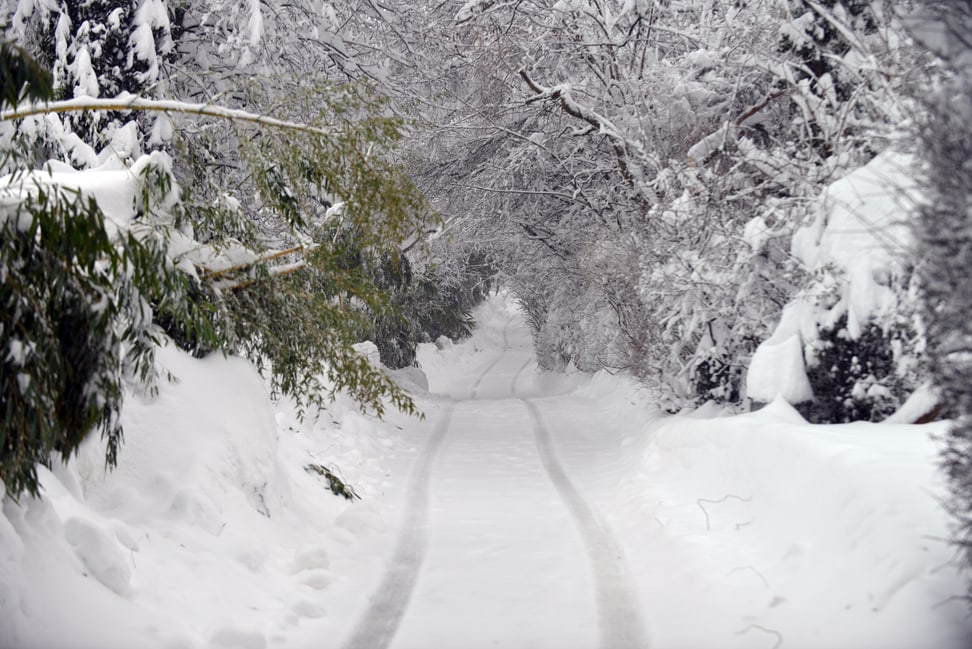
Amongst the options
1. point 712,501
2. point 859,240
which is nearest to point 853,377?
point 859,240

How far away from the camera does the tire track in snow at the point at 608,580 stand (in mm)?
5422

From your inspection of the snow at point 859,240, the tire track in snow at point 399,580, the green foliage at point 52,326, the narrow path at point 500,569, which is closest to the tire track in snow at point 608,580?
the narrow path at point 500,569

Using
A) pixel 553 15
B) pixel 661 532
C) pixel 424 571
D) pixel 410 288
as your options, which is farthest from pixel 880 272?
pixel 410 288

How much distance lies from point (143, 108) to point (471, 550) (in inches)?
185

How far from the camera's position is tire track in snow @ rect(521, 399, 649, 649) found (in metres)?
5.42

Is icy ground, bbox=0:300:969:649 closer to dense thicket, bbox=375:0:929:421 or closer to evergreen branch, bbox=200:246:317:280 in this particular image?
evergreen branch, bbox=200:246:317:280

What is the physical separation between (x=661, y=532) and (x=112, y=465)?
16.2 ft

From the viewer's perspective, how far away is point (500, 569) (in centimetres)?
693

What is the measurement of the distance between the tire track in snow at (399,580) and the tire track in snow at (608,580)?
1.46 m

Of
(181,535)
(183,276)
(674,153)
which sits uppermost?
(674,153)

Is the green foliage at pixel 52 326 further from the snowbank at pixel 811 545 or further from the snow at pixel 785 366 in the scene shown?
the snow at pixel 785 366

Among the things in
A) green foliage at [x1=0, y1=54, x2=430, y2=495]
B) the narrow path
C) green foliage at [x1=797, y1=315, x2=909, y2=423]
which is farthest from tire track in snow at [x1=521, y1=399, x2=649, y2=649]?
green foliage at [x1=797, y1=315, x2=909, y2=423]

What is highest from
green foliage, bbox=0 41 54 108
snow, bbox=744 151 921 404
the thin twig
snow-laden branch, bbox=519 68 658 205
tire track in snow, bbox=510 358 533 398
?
snow-laden branch, bbox=519 68 658 205

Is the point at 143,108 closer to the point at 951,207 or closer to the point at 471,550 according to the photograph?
the point at 951,207
